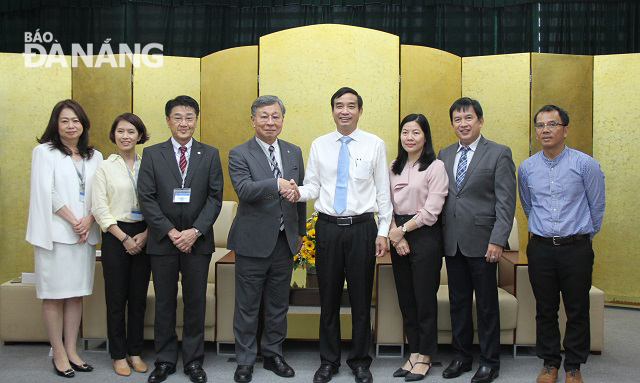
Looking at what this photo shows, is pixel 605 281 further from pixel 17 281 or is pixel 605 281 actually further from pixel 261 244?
pixel 17 281

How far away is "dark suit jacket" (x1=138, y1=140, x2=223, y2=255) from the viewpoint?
10.6ft

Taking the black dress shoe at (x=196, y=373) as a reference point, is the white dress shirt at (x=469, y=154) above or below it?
above

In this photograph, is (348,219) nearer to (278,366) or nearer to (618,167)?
(278,366)

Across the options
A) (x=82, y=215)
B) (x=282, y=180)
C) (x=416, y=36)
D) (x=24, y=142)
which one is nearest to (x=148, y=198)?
(x=82, y=215)

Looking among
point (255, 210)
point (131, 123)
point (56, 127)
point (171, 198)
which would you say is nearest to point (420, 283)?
point (255, 210)

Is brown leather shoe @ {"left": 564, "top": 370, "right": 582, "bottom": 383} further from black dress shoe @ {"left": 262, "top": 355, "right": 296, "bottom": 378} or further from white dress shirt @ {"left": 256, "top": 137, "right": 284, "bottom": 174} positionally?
white dress shirt @ {"left": 256, "top": 137, "right": 284, "bottom": 174}

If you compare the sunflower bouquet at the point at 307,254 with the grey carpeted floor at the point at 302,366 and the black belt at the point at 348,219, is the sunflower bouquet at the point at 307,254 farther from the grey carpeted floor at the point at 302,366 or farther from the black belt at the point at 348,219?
the black belt at the point at 348,219

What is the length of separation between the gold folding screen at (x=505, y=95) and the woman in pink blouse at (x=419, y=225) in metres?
2.09

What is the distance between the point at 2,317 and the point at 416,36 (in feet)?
18.1

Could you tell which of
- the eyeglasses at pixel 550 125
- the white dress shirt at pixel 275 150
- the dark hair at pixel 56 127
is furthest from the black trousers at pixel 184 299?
the eyeglasses at pixel 550 125

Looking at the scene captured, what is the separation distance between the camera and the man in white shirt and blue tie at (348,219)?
3.20m

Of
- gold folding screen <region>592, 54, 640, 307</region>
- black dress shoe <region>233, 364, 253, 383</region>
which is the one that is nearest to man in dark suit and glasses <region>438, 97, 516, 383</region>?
black dress shoe <region>233, 364, 253, 383</region>

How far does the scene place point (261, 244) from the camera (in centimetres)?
326

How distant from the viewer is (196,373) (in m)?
3.27
